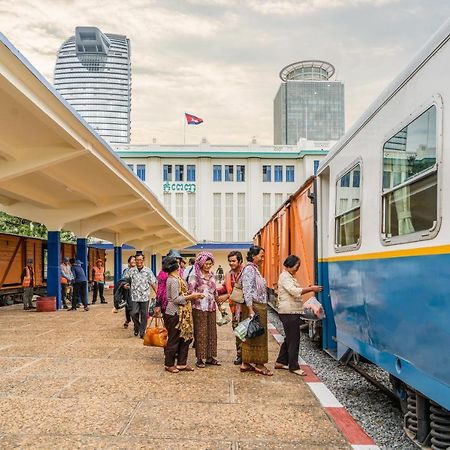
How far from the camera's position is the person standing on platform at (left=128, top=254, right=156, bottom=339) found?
412 inches

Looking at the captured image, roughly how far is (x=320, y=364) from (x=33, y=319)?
921cm

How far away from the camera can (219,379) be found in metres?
6.89

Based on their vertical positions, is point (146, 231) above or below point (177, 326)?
above

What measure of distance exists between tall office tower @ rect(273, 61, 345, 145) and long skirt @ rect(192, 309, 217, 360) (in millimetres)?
104133

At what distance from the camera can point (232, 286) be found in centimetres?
824

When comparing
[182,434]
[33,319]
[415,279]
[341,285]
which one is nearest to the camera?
[415,279]

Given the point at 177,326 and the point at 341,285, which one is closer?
the point at 341,285

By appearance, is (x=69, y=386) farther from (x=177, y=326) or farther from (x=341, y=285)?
(x=341, y=285)

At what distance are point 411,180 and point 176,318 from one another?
4.23 metres

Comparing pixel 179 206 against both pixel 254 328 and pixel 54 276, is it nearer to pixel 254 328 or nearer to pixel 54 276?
pixel 54 276

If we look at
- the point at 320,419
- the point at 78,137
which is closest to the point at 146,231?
the point at 78,137

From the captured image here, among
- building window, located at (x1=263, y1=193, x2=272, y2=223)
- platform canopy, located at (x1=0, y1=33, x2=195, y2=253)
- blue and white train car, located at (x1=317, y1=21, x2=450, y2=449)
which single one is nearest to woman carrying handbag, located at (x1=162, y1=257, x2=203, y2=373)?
blue and white train car, located at (x1=317, y1=21, x2=450, y2=449)

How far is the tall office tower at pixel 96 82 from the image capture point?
148125mm

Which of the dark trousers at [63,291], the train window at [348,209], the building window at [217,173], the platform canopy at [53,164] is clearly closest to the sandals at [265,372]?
the train window at [348,209]
